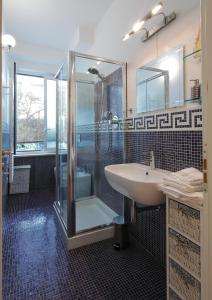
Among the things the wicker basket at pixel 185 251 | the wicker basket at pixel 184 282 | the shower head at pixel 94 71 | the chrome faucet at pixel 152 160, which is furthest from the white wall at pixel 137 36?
the wicker basket at pixel 184 282

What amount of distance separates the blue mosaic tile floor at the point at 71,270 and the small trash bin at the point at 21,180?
1382 millimetres

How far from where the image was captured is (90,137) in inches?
98.0

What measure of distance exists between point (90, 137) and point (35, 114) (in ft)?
7.36

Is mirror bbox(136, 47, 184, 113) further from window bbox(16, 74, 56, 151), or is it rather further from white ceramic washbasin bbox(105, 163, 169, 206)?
window bbox(16, 74, 56, 151)

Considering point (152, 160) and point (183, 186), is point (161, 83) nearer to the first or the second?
point (152, 160)

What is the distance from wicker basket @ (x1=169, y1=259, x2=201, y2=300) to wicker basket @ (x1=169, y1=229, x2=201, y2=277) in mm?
52

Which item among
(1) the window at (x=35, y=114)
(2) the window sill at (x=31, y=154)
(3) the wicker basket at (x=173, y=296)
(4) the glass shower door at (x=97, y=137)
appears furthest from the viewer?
(1) the window at (x=35, y=114)

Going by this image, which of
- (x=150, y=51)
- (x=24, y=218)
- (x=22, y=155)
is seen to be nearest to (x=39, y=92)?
(x=22, y=155)

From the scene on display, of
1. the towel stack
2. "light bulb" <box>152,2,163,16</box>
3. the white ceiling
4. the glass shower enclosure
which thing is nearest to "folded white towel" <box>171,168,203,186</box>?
the towel stack

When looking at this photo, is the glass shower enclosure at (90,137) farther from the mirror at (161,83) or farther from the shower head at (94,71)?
the mirror at (161,83)

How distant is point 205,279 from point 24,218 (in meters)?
2.39

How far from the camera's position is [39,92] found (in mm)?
4223

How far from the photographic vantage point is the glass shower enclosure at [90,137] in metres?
2.07

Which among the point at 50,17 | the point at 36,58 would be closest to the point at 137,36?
the point at 50,17
